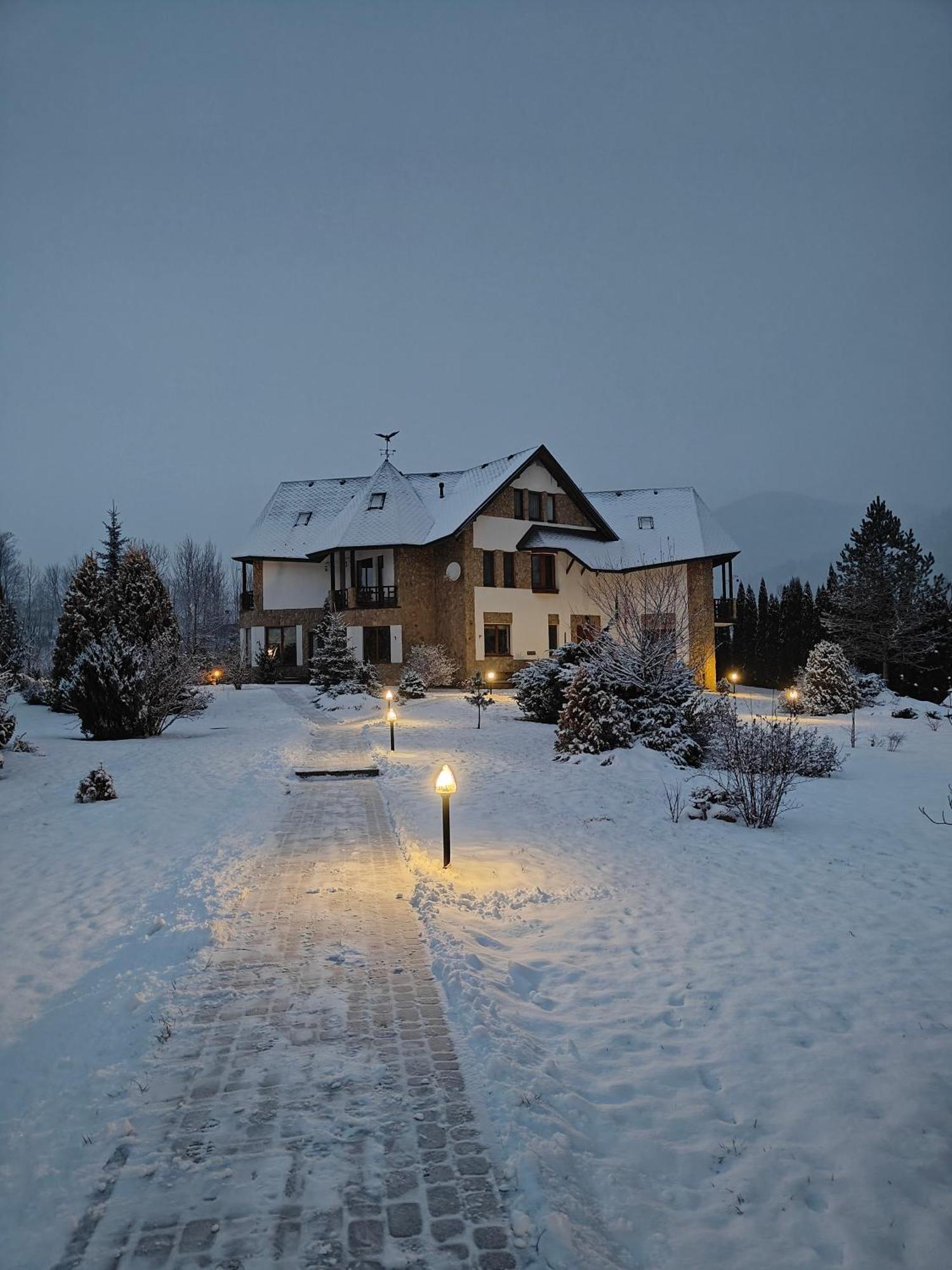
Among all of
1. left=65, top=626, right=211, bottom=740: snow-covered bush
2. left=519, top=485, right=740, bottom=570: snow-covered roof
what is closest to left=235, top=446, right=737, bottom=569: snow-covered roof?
left=519, top=485, right=740, bottom=570: snow-covered roof

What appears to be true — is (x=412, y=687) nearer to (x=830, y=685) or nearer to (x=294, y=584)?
(x=294, y=584)

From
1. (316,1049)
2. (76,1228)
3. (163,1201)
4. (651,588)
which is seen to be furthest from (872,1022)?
(651,588)

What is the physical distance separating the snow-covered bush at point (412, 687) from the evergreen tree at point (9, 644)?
43.6ft

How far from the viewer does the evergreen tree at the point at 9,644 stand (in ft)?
85.9

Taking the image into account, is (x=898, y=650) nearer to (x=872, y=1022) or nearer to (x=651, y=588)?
(x=651, y=588)

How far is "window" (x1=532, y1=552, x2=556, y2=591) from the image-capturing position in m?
32.7

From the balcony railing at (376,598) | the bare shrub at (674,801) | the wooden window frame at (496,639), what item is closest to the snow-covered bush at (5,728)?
the bare shrub at (674,801)

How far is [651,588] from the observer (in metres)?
16.9

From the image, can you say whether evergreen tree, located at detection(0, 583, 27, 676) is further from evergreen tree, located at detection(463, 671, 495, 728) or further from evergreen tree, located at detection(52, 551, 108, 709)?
evergreen tree, located at detection(463, 671, 495, 728)

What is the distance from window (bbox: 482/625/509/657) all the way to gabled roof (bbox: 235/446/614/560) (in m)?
4.55

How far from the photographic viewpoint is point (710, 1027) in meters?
4.13

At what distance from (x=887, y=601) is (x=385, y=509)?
22.4m

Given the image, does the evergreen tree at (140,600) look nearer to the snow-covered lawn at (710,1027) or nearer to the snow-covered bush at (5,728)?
the snow-covered bush at (5,728)

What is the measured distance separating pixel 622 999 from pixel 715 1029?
601mm
